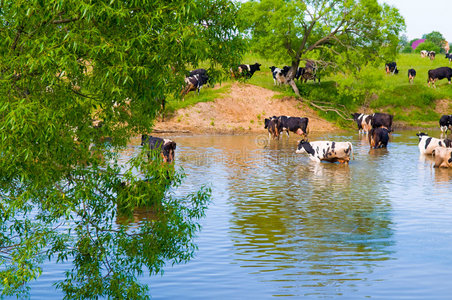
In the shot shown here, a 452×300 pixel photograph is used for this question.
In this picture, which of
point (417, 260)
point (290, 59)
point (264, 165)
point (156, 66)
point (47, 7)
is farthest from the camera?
point (290, 59)

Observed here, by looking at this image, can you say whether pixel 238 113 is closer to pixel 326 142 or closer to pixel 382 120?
pixel 382 120

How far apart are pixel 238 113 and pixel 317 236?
3251cm

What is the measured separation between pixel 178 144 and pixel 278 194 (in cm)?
1691

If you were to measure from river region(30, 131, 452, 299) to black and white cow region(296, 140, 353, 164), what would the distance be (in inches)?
32.1

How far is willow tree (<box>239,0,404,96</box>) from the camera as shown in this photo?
46.9 metres

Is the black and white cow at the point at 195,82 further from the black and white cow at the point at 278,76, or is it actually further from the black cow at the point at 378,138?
the black cow at the point at 378,138

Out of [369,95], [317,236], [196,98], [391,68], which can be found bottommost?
[317,236]

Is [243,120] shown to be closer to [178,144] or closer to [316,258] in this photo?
[178,144]

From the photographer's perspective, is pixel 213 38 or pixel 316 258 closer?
pixel 213 38

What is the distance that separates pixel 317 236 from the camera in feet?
45.9

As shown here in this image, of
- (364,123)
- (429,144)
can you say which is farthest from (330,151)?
(364,123)

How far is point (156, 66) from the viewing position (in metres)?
8.75

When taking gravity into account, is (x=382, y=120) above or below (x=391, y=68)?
below

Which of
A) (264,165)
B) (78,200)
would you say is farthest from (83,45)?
(264,165)
